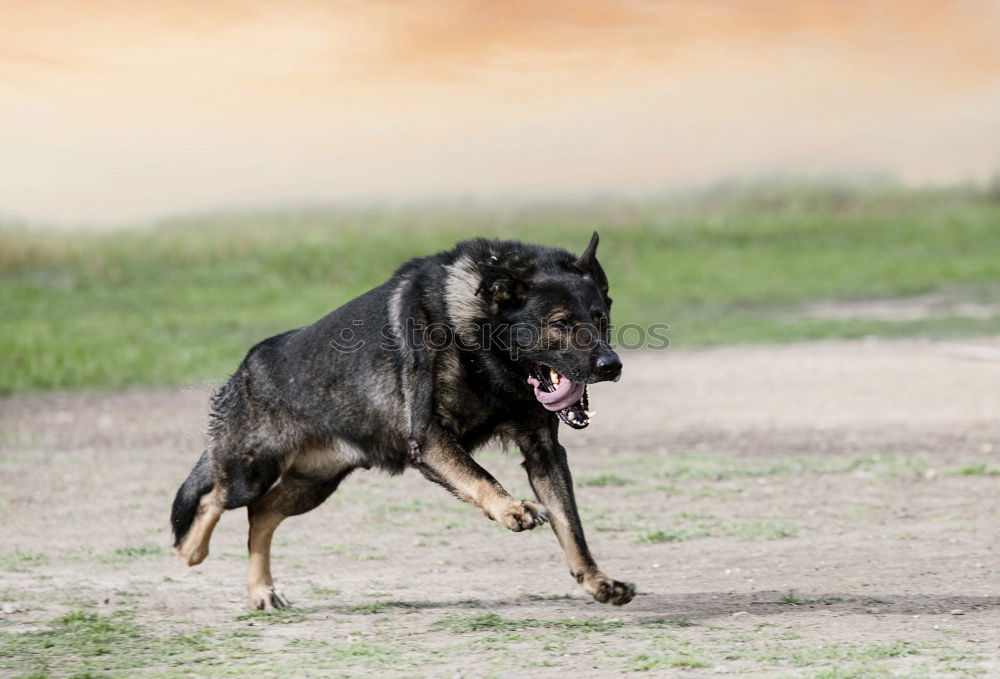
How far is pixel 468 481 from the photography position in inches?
245

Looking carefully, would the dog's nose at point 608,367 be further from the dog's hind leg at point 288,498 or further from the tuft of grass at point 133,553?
the tuft of grass at point 133,553

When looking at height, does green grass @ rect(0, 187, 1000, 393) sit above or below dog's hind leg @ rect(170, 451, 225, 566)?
above

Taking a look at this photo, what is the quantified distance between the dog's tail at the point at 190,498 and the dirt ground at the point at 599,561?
331 millimetres

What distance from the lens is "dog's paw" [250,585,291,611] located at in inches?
264

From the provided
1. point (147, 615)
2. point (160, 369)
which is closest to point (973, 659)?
point (147, 615)

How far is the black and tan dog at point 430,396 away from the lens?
6.29 meters

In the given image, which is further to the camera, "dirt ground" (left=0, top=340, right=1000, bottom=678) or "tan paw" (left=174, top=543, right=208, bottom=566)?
"tan paw" (left=174, top=543, right=208, bottom=566)

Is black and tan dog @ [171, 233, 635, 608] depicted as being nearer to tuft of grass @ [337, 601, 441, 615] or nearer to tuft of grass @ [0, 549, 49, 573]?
tuft of grass @ [337, 601, 441, 615]

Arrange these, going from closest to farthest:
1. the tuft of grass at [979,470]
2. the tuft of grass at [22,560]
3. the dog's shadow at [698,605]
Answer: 1. the dog's shadow at [698,605]
2. the tuft of grass at [22,560]
3. the tuft of grass at [979,470]

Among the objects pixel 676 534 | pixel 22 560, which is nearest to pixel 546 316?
pixel 676 534

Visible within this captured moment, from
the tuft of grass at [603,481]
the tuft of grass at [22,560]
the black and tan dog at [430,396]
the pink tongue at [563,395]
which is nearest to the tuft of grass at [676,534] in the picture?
the tuft of grass at [603,481]

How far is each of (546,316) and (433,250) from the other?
30.1 meters

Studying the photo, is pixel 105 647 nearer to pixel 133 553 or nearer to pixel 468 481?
pixel 468 481

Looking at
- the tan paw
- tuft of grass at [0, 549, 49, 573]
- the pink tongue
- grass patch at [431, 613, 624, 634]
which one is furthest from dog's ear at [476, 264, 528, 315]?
tuft of grass at [0, 549, 49, 573]
